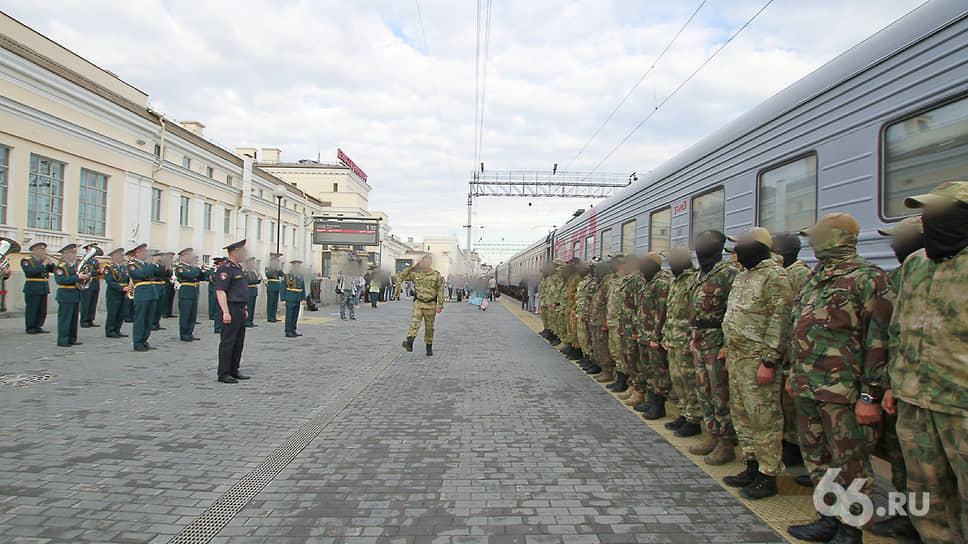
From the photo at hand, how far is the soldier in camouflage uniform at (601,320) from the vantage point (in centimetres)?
742

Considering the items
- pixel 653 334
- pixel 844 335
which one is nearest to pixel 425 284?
pixel 653 334

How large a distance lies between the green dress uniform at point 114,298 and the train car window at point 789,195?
38.1 ft

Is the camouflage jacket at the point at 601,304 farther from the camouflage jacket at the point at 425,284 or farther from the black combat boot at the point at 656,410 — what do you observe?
the camouflage jacket at the point at 425,284

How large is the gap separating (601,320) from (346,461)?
4513 millimetres

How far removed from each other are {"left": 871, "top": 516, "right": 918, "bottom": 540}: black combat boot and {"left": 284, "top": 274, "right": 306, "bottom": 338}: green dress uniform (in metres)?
11.3

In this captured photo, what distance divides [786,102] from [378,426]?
16.7ft

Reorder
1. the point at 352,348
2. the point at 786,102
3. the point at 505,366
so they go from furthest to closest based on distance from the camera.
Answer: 1. the point at 352,348
2. the point at 505,366
3. the point at 786,102

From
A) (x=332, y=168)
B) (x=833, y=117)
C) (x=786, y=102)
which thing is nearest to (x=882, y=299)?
(x=833, y=117)

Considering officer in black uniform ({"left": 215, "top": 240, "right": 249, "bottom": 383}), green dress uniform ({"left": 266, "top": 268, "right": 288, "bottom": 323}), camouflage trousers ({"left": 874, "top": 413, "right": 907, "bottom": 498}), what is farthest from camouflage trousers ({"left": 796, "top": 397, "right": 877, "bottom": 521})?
green dress uniform ({"left": 266, "top": 268, "right": 288, "bottom": 323})

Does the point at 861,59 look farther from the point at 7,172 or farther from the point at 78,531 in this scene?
the point at 7,172

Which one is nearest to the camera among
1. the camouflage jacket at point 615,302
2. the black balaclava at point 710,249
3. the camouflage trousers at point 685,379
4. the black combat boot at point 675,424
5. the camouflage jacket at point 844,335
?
the camouflage jacket at point 844,335

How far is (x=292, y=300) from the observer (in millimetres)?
12320

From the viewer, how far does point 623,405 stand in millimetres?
6148

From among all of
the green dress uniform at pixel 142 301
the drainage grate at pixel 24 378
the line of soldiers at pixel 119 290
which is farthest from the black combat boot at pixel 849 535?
the green dress uniform at pixel 142 301
